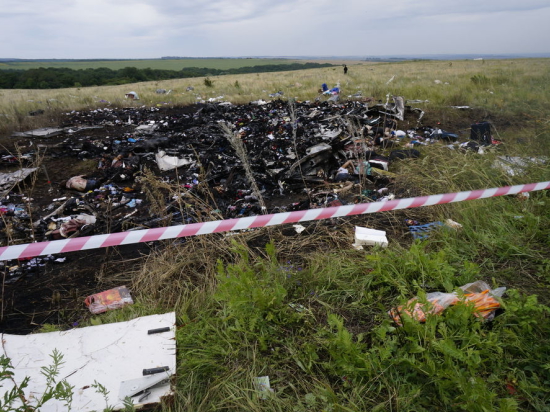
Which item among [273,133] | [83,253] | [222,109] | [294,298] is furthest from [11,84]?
[294,298]

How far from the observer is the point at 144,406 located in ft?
5.48

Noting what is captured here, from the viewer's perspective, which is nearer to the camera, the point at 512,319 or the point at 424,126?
the point at 512,319

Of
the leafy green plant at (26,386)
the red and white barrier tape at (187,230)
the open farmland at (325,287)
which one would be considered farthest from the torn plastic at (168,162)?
the leafy green plant at (26,386)

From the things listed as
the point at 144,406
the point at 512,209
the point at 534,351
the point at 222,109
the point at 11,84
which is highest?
the point at 11,84

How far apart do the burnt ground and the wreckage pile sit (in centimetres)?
3

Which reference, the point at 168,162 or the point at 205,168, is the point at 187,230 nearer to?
the point at 205,168

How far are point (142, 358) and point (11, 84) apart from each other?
48.1 m

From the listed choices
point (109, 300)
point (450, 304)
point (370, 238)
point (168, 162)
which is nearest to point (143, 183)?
point (168, 162)

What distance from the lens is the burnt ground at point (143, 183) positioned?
2912mm

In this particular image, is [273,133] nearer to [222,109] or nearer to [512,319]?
[222,109]

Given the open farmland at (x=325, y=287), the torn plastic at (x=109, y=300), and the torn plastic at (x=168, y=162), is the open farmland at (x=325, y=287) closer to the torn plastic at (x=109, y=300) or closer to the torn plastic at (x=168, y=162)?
the torn plastic at (x=109, y=300)

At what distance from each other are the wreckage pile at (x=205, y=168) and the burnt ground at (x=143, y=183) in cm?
3

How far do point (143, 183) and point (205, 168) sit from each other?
112 centimetres

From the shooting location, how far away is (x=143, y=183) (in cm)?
534
